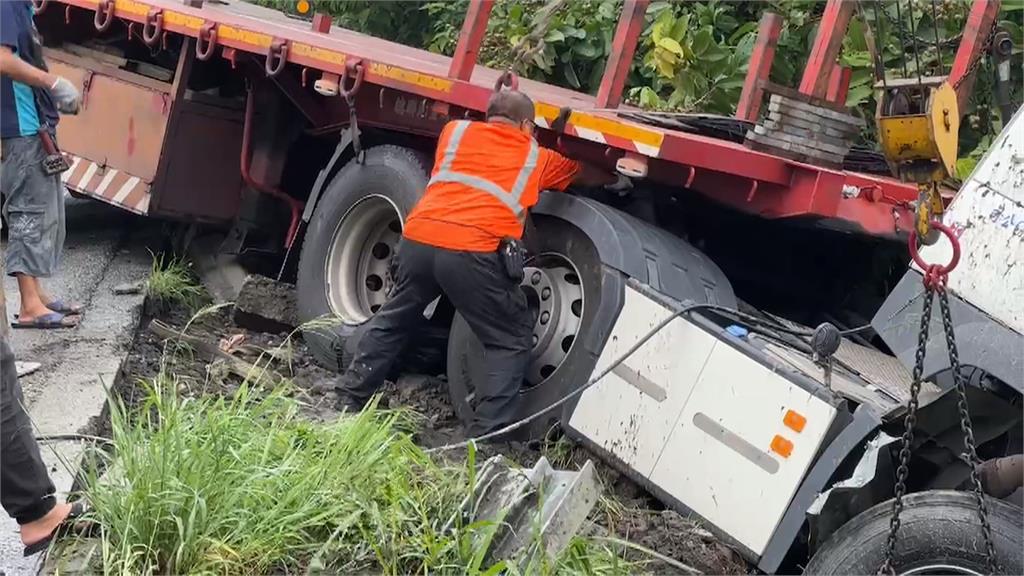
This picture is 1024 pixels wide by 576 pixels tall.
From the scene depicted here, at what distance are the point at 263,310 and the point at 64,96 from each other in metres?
1.48

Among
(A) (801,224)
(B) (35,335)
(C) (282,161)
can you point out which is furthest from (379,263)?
(A) (801,224)

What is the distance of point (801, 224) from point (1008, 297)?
1518 mm

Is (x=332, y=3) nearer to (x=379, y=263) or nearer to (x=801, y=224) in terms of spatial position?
(x=379, y=263)

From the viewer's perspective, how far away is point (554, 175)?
478cm

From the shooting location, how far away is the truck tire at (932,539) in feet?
10.2

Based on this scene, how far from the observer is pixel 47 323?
5.29 m

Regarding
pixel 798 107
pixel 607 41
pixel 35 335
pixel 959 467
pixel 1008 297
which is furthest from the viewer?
pixel 607 41

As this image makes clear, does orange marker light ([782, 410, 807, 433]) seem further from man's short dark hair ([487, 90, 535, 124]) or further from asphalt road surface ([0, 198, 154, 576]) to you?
asphalt road surface ([0, 198, 154, 576])

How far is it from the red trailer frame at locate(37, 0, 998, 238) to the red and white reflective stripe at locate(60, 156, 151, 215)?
0.66 meters

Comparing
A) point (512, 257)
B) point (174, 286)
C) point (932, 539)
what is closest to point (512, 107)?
point (512, 257)

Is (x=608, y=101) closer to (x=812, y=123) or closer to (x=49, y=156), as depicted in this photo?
(x=812, y=123)

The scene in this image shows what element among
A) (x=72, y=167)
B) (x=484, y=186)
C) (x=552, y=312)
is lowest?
(x=72, y=167)

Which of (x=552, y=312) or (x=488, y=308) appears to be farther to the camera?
(x=552, y=312)

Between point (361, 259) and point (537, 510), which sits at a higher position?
point (537, 510)
